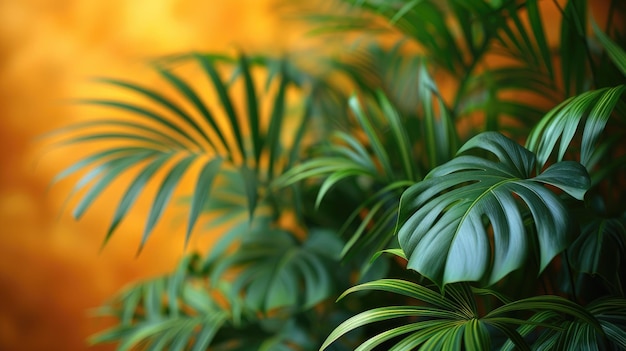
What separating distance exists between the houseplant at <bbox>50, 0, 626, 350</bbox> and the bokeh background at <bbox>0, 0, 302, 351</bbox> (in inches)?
15.9

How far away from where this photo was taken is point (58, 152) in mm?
1850

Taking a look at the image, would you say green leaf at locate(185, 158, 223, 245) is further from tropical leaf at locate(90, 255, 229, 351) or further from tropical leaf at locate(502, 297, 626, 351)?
tropical leaf at locate(502, 297, 626, 351)

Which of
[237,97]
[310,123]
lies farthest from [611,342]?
[237,97]

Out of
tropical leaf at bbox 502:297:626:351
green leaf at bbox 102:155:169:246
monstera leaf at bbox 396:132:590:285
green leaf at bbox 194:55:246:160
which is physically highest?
green leaf at bbox 194:55:246:160

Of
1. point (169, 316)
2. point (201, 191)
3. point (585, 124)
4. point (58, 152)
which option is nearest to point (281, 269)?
point (201, 191)

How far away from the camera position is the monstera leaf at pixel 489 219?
2.03 feet

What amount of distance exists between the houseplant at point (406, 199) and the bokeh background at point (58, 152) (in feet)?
1.32

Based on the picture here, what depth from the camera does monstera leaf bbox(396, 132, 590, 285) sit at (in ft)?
2.03

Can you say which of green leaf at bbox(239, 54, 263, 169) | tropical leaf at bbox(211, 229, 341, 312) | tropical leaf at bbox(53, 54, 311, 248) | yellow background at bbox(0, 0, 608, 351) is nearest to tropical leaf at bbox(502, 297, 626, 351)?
tropical leaf at bbox(211, 229, 341, 312)

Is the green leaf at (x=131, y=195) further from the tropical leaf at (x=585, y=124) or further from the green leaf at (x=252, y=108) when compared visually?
the tropical leaf at (x=585, y=124)

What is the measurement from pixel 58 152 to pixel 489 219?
151cm

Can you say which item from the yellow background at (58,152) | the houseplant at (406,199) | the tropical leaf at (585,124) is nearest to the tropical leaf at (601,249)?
the houseplant at (406,199)

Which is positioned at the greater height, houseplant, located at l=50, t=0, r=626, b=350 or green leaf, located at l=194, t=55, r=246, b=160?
green leaf, located at l=194, t=55, r=246, b=160

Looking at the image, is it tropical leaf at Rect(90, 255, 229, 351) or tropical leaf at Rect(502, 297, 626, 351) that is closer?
tropical leaf at Rect(502, 297, 626, 351)
